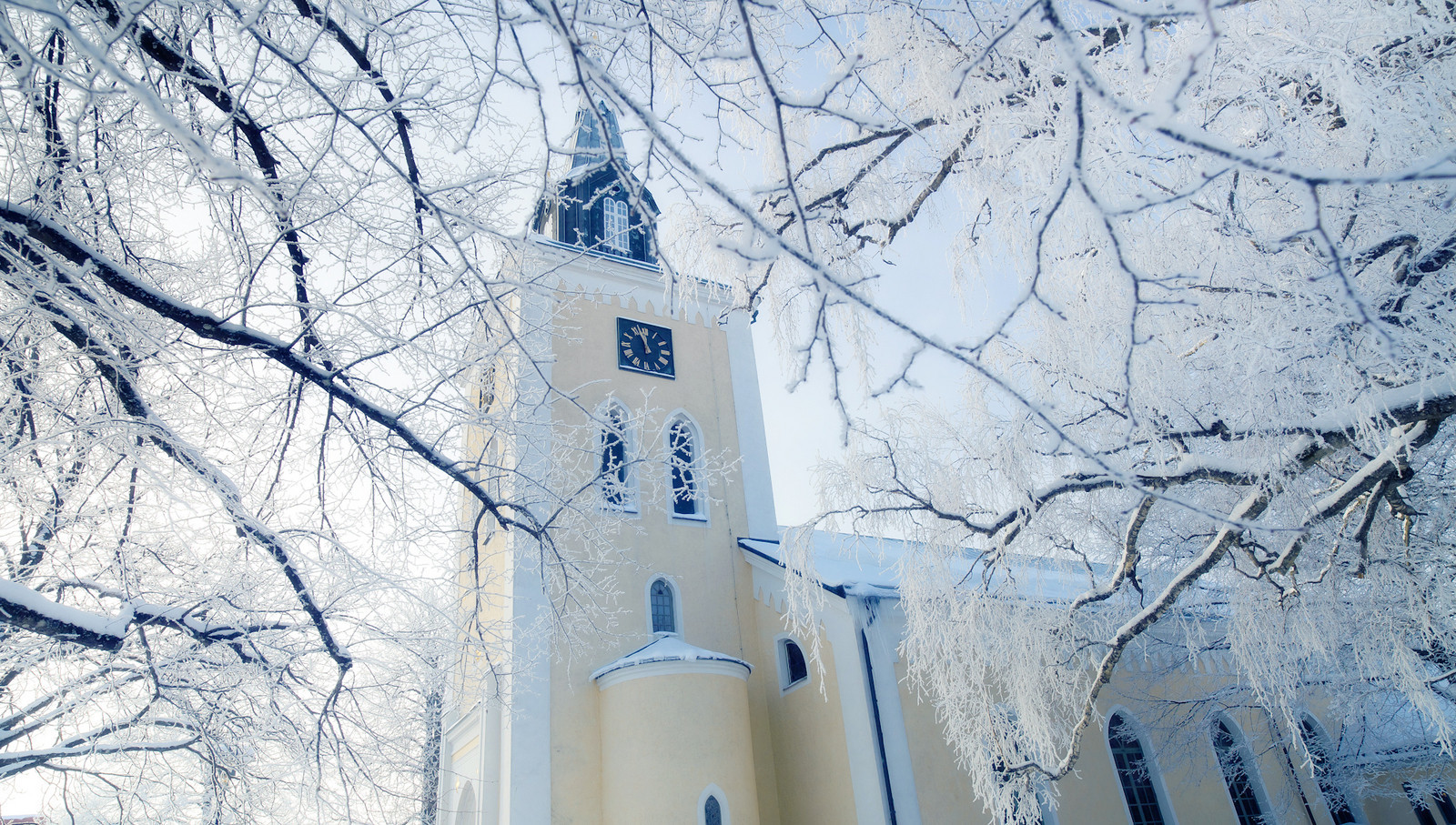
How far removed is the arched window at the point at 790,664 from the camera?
35.8 feet

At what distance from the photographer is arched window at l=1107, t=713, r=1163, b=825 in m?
11.1

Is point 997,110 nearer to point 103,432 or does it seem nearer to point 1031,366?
point 1031,366

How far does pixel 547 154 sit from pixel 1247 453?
11.6 feet

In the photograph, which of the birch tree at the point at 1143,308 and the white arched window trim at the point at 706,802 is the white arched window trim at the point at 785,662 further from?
the birch tree at the point at 1143,308

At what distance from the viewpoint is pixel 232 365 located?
3.57 meters

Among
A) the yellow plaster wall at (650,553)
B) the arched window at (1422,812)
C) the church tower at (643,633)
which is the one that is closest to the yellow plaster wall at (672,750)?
the church tower at (643,633)

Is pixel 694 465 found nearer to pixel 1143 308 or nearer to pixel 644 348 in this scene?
pixel 644 348

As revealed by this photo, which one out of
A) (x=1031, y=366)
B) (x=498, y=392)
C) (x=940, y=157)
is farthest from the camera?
(x=1031, y=366)

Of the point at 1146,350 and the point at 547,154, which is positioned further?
the point at 1146,350

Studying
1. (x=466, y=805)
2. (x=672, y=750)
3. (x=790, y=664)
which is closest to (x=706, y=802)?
(x=672, y=750)

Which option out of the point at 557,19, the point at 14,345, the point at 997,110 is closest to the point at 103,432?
the point at 14,345

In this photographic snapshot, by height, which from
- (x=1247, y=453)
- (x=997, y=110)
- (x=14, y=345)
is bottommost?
(x=1247, y=453)

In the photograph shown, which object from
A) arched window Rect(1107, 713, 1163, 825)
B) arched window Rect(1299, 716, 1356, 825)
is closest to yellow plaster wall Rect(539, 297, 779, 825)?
arched window Rect(1107, 713, 1163, 825)

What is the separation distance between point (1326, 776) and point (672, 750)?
1006 centimetres
